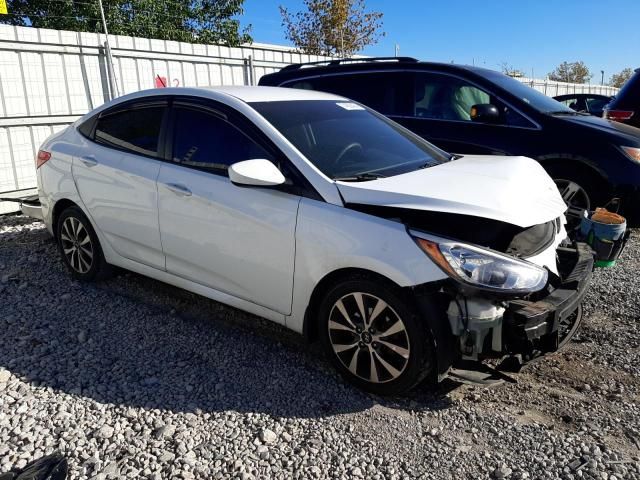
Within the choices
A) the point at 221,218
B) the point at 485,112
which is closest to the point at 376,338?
the point at 221,218

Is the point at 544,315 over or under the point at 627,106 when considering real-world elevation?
under

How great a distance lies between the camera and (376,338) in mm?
2914

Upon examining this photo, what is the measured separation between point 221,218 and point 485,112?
3434 millimetres

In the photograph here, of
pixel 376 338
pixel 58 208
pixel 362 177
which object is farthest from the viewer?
pixel 58 208

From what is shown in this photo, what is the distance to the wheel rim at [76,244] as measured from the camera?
4539 millimetres

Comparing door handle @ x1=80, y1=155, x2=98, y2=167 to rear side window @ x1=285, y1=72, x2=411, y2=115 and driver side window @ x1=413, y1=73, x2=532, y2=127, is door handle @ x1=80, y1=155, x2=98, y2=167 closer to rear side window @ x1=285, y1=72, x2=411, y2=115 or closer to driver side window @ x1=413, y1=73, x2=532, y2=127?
rear side window @ x1=285, y1=72, x2=411, y2=115

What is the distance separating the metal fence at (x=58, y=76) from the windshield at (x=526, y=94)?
5.42 m

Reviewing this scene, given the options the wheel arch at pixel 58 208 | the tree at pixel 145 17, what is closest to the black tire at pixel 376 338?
the wheel arch at pixel 58 208

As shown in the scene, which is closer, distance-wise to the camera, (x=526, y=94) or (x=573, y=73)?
(x=526, y=94)

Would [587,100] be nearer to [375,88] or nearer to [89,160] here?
[375,88]

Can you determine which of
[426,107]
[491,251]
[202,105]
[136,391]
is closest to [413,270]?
[491,251]

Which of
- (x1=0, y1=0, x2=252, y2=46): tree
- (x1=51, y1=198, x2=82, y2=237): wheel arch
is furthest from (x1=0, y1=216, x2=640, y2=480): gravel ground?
(x1=0, y1=0, x2=252, y2=46): tree

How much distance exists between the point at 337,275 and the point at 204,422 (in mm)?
1060

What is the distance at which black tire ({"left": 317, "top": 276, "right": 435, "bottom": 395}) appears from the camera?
2.76 meters
